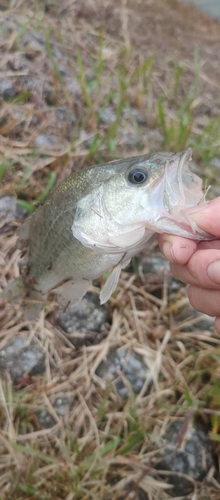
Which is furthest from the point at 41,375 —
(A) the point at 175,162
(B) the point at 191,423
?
(A) the point at 175,162

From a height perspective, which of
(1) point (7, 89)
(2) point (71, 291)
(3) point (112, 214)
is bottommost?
(2) point (71, 291)

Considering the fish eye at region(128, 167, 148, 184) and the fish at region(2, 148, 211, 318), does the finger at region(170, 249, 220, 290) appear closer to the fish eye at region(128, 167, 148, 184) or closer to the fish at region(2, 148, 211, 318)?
the fish at region(2, 148, 211, 318)

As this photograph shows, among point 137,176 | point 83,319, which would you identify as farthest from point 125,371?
point 137,176

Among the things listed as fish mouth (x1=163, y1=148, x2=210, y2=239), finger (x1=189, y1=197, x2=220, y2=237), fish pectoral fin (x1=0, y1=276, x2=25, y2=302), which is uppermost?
fish mouth (x1=163, y1=148, x2=210, y2=239)

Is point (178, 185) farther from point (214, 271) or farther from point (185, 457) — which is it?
point (185, 457)

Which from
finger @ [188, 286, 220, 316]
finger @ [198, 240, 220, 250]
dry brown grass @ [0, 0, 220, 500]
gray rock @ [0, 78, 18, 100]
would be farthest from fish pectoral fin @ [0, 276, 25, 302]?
gray rock @ [0, 78, 18, 100]

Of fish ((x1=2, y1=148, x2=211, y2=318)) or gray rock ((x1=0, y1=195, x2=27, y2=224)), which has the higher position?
fish ((x1=2, y1=148, x2=211, y2=318))

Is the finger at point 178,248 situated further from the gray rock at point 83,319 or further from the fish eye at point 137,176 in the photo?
the gray rock at point 83,319

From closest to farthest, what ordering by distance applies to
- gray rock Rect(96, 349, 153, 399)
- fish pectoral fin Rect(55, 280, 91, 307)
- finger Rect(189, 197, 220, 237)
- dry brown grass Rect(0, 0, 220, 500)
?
1. finger Rect(189, 197, 220, 237)
2. fish pectoral fin Rect(55, 280, 91, 307)
3. dry brown grass Rect(0, 0, 220, 500)
4. gray rock Rect(96, 349, 153, 399)
